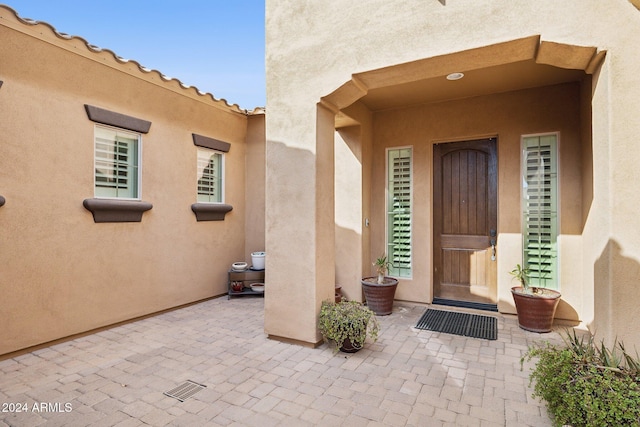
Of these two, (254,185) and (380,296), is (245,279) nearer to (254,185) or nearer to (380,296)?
(254,185)

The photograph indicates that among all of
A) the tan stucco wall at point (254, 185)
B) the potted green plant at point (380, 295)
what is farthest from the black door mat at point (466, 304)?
the tan stucco wall at point (254, 185)

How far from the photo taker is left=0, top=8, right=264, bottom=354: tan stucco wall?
3600mm

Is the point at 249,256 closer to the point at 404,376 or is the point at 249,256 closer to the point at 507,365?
the point at 404,376

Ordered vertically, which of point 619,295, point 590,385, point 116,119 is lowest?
point 590,385

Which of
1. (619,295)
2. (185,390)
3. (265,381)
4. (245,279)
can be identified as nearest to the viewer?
(619,295)

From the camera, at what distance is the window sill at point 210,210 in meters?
5.73

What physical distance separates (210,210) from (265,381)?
3.55 m

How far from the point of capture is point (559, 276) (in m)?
4.61

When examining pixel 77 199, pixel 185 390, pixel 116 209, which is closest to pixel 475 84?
pixel 185 390

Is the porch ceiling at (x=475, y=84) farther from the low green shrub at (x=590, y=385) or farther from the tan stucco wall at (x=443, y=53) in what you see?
the low green shrub at (x=590, y=385)

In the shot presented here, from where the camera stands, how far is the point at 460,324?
460cm

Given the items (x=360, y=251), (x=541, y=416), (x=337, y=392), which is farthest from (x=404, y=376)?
(x=360, y=251)

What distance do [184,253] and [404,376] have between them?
13.0ft

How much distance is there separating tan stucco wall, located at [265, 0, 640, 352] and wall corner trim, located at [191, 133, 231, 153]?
2145 millimetres
